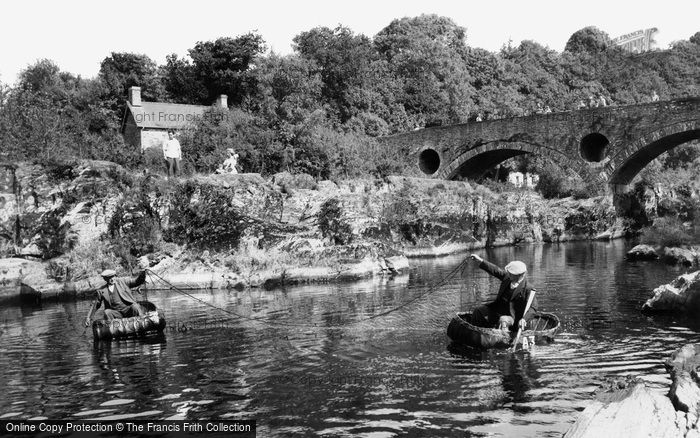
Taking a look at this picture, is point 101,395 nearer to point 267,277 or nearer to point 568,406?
point 568,406

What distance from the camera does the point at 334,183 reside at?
33.6 m

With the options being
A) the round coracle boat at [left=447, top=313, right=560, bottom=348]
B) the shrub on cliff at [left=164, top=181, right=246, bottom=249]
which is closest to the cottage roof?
the shrub on cliff at [left=164, top=181, right=246, bottom=249]

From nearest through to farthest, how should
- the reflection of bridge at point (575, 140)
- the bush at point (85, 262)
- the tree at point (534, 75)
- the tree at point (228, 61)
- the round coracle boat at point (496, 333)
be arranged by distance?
the round coracle boat at point (496, 333) < the bush at point (85, 262) < the reflection of bridge at point (575, 140) < the tree at point (228, 61) < the tree at point (534, 75)

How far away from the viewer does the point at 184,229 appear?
93.4 feet

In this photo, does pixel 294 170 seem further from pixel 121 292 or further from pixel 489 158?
pixel 121 292

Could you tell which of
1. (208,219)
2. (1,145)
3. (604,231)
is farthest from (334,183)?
(604,231)

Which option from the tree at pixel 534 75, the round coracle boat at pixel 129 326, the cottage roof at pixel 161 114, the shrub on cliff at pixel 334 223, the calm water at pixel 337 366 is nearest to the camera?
the calm water at pixel 337 366

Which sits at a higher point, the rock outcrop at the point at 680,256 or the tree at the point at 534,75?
the tree at the point at 534,75

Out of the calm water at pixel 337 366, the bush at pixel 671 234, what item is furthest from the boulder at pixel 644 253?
the calm water at pixel 337 366

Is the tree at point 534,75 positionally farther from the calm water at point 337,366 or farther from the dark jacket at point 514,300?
the dark jacket at point 514,300

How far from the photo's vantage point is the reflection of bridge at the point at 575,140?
43000mm

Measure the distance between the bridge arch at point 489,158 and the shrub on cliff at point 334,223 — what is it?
23139mm

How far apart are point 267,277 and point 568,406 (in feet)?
55.2

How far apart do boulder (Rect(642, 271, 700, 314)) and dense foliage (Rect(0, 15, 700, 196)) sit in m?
22.9
